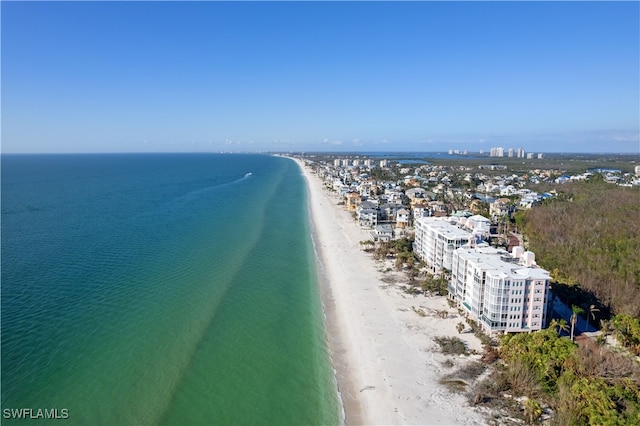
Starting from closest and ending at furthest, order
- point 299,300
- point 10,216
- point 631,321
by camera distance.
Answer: point 631,321, point 299,300, point 10,216

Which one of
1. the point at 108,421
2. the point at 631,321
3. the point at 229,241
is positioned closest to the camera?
the point at 108,421

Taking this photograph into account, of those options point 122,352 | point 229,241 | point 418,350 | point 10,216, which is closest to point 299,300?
point 418,350

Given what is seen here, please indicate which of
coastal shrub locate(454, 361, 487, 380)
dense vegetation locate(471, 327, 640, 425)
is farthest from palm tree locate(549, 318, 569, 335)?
coastal shrub locate(454, 361, 487, 380)

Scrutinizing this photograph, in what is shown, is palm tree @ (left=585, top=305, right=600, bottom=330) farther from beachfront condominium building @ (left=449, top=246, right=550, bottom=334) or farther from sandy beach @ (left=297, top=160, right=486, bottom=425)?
sandy beach @ (left=297, top=160, right=486, bottom=425)

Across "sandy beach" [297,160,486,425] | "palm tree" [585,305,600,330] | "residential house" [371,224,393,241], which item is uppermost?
"residential house" [371,224,393,241]

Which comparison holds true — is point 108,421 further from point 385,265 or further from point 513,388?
point 385,265

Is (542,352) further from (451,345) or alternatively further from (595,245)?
(595,245)

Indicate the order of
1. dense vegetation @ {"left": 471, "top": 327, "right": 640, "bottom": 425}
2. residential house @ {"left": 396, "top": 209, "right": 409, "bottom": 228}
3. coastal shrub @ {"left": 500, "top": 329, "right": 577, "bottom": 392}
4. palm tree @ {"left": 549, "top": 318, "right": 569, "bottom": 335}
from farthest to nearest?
residential house @ {"left": 396, "top": 209, "right": 409, "bottom": 228}
palm tree @ {"left": 549, "top": 318, "right": 569, "bottom": 335}
coastal shrub @ {"left": 500, "top": 329, "right": 577, "bottom": 392}
dense vegetation @ {"left": 471, "top": 327, "right": 640, "bottom": 425}

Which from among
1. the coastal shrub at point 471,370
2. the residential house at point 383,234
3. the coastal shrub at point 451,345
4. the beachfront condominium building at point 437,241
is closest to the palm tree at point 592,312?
the coastal shrub at point 451,345
